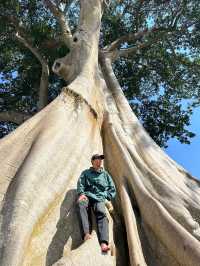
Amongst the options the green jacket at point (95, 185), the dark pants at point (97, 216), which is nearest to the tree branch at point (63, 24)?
the green jacket at point (95, 185)

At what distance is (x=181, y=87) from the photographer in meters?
14.9

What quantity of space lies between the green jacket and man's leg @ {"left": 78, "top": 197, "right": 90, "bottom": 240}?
0.16m

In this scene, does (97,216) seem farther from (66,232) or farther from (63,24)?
(63,24)

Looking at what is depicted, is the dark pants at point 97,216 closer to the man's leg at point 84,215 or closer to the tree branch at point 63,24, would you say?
the man's leg at point 84,215

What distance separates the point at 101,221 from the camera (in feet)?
17.2

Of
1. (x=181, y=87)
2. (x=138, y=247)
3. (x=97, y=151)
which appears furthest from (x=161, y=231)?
(x=181, y=87)

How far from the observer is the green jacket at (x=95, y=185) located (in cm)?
559

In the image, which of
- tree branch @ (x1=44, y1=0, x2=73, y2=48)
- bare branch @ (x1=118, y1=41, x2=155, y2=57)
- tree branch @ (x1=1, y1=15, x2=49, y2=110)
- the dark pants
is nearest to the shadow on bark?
the dark pants

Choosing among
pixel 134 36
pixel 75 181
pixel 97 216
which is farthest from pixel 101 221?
pixel 134 36

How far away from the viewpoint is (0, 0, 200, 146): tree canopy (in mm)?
13883

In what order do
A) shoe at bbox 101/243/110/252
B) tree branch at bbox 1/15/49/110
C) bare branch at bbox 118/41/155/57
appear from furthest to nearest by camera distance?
bare branch at bbox 118/41/155/57 < tree branch at bbox 1/15/49/110 < shoe at bbox 101/243/110/252

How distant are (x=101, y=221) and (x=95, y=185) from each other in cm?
57

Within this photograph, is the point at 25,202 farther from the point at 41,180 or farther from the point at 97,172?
the point at 97,172

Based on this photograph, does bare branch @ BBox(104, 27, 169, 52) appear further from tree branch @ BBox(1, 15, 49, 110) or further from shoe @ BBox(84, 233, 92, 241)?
shoe @ BBox(84, 233, 92, 241)
